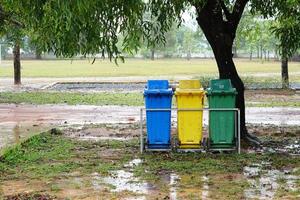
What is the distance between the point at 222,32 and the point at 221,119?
1.90 metres

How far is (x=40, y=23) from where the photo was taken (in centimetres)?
746

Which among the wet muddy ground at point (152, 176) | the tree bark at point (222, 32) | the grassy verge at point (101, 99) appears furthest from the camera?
the grassy verge at point (101, 99)

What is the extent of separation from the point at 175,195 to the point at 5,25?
15492 millimetres

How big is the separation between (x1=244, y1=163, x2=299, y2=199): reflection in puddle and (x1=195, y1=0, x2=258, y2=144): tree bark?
248cm

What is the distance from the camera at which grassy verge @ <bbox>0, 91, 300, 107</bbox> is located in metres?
21.2

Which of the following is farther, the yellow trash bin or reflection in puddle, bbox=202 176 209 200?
the yellow trash bin

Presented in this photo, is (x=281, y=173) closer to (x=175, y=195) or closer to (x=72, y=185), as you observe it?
(x=175, y=195)

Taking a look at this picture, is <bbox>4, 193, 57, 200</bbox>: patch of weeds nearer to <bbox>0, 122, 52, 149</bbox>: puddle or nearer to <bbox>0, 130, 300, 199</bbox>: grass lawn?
<bbox>0, 130, 300, 199</bbox>: grass lawn

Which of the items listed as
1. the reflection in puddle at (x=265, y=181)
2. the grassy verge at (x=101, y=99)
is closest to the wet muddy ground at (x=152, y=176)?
the reflection in puddle at (x=265, y=181)

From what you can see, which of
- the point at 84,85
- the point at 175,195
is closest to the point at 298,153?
the point at 175,195

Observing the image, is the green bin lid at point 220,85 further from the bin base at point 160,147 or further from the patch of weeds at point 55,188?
the patch of weeds at point 55,188

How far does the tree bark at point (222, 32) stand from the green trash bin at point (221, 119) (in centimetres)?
109

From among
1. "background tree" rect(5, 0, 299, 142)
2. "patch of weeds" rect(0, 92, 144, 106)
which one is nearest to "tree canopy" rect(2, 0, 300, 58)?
"background tree" rect(5, 0, 299, 142)

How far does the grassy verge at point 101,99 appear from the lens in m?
21.2
